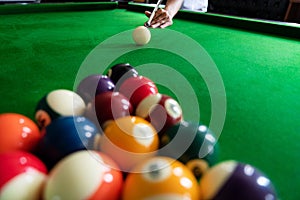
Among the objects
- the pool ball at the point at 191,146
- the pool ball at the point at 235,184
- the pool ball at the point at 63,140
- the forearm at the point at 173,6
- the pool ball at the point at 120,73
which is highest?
the pool ball at the point at 63,140

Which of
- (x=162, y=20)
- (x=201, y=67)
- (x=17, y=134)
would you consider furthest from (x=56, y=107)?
(x=162, y=20)

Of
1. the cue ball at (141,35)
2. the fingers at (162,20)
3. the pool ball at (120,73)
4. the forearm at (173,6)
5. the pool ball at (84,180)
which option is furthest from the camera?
the forearm at (173,6)

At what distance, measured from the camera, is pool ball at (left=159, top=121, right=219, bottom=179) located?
0.74 metres

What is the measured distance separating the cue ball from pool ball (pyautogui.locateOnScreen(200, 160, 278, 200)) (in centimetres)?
125

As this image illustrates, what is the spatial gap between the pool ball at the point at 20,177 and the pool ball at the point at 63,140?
0.06 metres

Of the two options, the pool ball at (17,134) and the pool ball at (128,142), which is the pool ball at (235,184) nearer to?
the pool ball at (128,142)

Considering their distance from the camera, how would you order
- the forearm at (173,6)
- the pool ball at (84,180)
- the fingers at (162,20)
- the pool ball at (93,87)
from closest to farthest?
the pool ball at (84,180) → the pool ball at (93,87) → the fingers at (162,20) → the forearm at (173,6)

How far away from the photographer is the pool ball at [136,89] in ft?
3.30

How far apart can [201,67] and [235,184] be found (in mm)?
976

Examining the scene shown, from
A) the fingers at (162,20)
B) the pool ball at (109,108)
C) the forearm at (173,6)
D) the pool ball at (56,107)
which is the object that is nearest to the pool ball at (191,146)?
the pool ball at (109,108)

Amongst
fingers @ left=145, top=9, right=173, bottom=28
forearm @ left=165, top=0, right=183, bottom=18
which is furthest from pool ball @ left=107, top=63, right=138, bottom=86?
forearm @ left=165, top=0, right=183, bottom=18

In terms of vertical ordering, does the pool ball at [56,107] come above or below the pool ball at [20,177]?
below

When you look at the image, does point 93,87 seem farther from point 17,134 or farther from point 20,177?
point 20,177

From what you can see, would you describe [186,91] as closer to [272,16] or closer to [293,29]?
[293,29]
